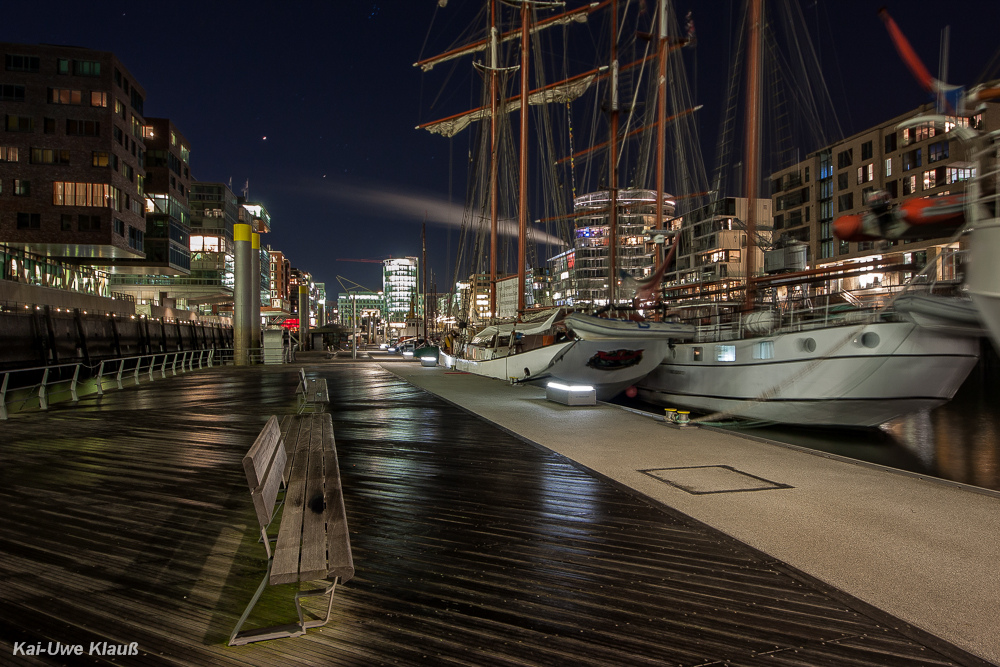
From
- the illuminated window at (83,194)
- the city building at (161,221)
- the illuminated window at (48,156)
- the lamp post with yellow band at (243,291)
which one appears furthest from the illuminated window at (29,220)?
the lamp post with yellow band at (243,291)

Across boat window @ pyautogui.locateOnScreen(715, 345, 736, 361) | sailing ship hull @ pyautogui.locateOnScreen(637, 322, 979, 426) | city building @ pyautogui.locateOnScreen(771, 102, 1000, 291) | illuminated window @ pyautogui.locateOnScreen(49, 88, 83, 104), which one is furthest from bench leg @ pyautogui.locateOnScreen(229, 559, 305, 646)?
illuminated window @ pyautogui.locateOnScreen(49, 88, 83, 104)

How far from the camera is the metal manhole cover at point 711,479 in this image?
624cm

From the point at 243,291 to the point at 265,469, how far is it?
1382 inches

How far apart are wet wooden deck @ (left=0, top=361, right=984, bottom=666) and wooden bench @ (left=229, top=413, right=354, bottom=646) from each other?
0.11 m

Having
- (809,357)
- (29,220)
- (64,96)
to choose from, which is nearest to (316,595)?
(809,357)

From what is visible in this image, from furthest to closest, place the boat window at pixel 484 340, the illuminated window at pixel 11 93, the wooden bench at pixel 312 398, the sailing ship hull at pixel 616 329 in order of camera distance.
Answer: the illuminated window at pixel 11 93, the boat window at pixel 484 340, the sailing ship hull at pixel 616 329, the wooden bench at pixel 312 398

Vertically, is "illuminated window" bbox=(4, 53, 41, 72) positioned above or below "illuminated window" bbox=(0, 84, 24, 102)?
above

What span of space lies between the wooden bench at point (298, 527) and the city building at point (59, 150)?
166 feet

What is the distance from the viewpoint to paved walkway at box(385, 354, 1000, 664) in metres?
3.62

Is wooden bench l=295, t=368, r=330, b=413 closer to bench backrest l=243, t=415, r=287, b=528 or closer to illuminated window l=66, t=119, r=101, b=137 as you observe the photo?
bench backrest l=243, t=415, r=287, b=528

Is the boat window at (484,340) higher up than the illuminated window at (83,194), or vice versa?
A: the illuminated window at (83,194)

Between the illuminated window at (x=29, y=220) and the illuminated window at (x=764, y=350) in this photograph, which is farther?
the illuminated window at (x=29, y=220)

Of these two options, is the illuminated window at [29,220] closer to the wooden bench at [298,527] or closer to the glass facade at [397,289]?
the wooden bench at [298,527]

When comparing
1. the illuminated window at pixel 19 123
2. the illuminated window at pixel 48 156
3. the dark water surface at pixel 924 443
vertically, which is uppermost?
the illuminated window at pixel 19 123
